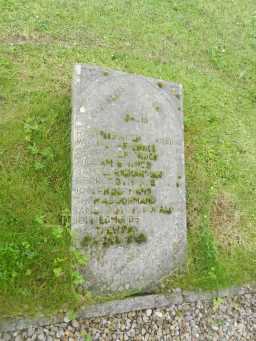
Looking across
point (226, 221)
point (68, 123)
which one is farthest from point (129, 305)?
point (68, 123)

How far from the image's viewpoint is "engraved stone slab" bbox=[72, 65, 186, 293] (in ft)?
12.3

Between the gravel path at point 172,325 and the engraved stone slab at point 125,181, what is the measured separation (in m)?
0.34

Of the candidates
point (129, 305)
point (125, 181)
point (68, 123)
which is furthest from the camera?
point (68, 123)

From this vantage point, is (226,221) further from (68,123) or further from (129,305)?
(68,123)

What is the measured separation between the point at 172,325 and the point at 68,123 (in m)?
2.91

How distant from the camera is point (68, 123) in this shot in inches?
183

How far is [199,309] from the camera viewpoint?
3963 millimetres

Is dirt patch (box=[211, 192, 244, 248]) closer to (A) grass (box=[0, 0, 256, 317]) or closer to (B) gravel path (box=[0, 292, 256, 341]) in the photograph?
(A) grass (box=[0, 0, 256, 317])

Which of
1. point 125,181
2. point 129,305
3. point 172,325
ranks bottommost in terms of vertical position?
point 172,325

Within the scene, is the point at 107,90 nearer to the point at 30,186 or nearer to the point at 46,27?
the point at 30,186

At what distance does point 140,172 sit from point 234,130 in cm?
244

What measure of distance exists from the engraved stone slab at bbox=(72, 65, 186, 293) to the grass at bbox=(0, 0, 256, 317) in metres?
0.29

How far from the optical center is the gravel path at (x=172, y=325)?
132 inches

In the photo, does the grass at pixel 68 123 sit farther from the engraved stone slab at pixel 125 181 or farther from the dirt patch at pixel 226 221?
the engraved stone slab at pixel 125 181
